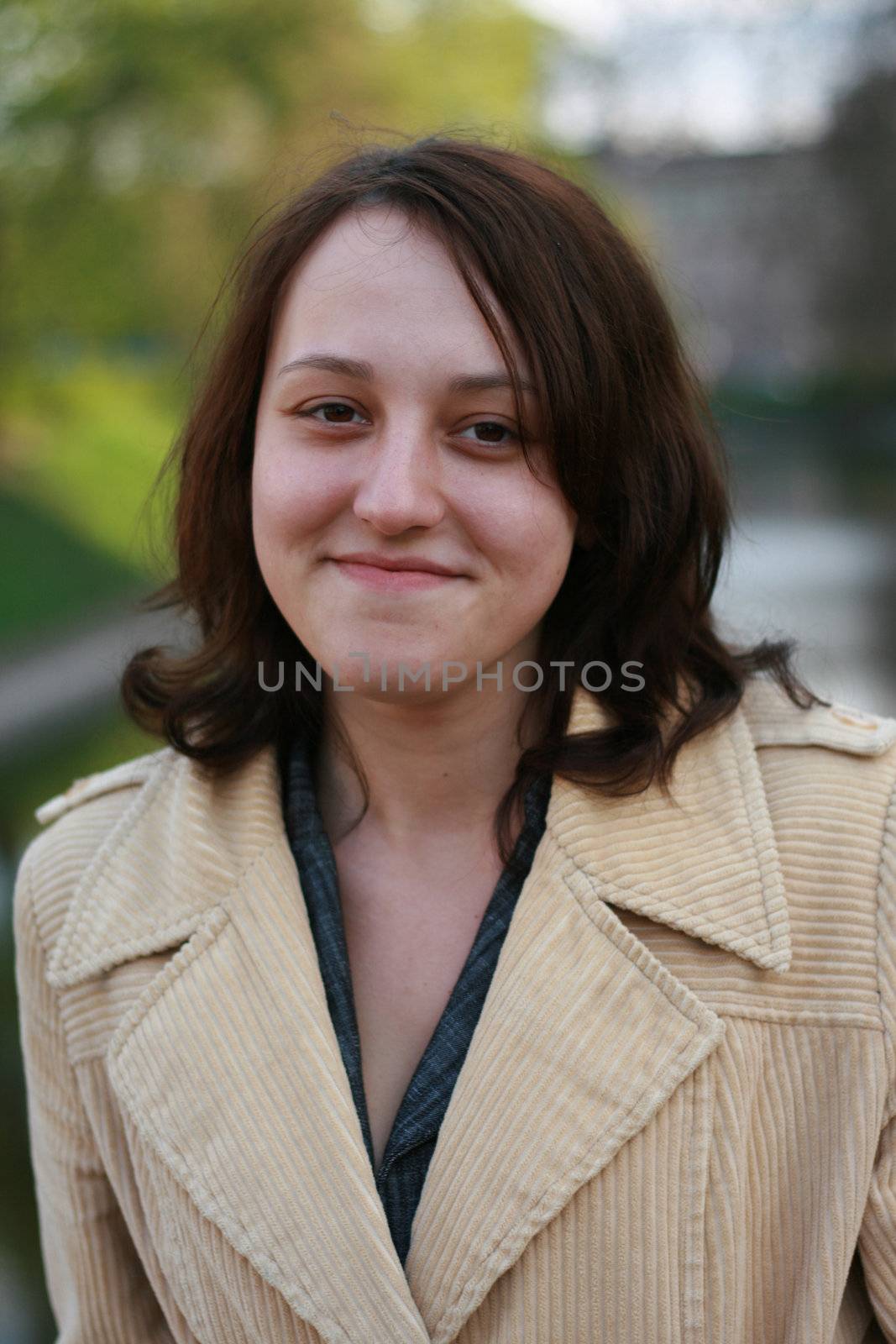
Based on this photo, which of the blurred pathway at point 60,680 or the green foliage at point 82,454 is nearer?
the blurred pathway at point 60,680

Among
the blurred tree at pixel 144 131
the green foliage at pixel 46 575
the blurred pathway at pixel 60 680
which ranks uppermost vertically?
the blurred tree at pixel 144 131

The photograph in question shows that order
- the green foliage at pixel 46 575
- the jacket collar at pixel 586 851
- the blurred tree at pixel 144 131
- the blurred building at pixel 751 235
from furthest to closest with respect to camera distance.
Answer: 1. the blurred building at pixel 751 235
2. the blurred tree at pixel 144 131
3. the green foliage at pixel 46 575
4. the jacket collar at pixel 586 851

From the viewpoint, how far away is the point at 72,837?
7.17 feet

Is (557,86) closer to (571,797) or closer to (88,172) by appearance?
(88,172)

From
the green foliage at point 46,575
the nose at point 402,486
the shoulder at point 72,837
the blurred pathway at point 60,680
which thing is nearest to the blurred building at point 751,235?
the green foliage at point 46,575

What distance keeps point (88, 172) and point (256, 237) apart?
17.4 m

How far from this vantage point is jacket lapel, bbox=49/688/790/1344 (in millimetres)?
1758

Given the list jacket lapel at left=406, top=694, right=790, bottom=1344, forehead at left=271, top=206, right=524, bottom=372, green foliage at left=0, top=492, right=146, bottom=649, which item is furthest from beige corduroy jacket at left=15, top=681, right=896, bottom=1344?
green foliage at left=0, top=492, right=146, bottom=649

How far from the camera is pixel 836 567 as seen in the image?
1491 centimetres

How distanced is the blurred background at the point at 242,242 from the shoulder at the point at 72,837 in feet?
0.95

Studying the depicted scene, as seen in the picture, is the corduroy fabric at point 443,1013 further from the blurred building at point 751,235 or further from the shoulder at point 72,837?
the blurred building at point 751,235

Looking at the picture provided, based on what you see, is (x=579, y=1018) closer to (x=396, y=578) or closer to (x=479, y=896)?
(x=479, y=896)

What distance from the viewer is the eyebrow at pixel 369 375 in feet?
5.75

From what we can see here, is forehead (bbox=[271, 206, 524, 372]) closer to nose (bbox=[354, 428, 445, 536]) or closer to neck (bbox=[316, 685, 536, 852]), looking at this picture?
nose (bbox=[354, 428, 445, 536])
